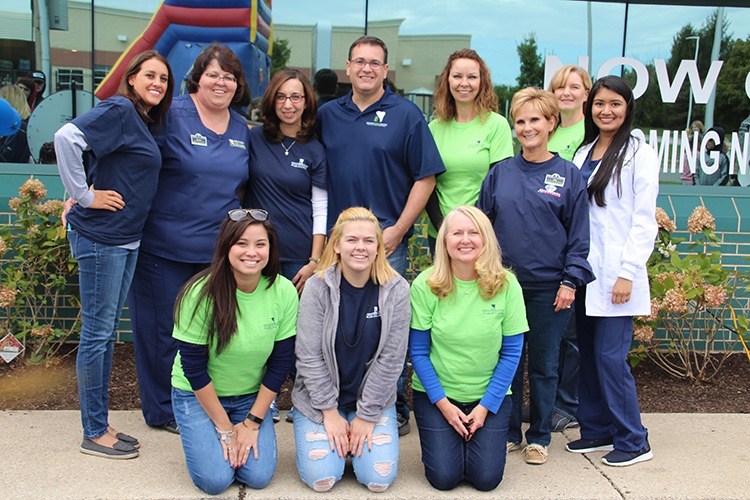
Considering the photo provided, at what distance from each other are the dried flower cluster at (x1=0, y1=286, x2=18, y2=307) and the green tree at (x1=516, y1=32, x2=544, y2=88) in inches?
156

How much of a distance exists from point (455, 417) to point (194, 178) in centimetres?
175

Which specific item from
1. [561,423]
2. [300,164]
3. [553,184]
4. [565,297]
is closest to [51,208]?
[300,164]

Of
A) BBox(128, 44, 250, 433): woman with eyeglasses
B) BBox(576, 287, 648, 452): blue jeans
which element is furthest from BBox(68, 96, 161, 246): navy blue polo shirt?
BBox(576, 287, 648, 452): blue jeans

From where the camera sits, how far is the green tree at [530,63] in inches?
234

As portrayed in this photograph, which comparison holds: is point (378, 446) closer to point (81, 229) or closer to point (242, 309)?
point (242, 309)

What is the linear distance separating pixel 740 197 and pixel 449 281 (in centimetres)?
339

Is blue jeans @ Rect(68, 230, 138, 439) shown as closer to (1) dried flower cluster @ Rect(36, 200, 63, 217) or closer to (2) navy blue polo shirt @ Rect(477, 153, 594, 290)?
(1) dried flower cluster @ Rect(36, 200, 63, 217)

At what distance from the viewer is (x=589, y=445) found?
401cm

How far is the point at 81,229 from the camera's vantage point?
360 cm

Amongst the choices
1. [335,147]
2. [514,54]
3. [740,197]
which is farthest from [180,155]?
[740,197]

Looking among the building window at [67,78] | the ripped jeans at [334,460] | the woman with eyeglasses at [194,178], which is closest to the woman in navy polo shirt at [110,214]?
the woman with eyeglasses at [194,178]

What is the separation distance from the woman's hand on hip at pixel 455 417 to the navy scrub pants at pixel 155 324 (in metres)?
1.41

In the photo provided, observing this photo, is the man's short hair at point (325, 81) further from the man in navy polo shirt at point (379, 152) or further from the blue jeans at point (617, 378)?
the blue jeans at point (617, 378)

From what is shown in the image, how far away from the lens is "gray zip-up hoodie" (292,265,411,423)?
3553mm
